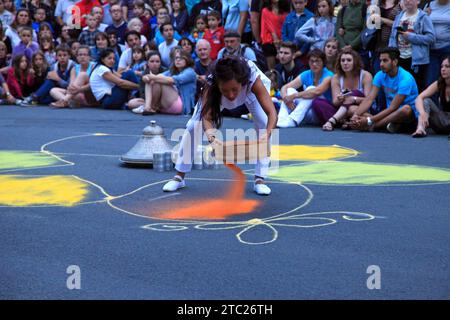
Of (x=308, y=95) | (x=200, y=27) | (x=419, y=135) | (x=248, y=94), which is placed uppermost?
(x=200, y=27)

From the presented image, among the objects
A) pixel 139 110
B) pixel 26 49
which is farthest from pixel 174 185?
pixel 26 49

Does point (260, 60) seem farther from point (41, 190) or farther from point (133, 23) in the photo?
point (41, 190)

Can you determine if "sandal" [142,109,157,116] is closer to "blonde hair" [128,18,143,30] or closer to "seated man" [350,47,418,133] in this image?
"blonde hair" [128,18,143,30]

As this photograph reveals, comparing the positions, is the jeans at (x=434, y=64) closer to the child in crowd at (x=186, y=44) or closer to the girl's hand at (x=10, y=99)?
the child in crowd at (x=186, y=44)

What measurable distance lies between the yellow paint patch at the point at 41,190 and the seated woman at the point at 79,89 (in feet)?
18.2

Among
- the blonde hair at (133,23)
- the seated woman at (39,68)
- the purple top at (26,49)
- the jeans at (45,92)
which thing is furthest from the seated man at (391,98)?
the purple top at (26,49)

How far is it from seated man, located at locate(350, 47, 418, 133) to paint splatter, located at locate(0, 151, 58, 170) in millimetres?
3750

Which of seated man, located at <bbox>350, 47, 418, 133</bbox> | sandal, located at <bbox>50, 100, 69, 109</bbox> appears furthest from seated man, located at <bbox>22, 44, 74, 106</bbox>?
seated man, located at <bbox>350, 47, 418, 133</bbox>

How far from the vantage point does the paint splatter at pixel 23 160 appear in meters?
6.59

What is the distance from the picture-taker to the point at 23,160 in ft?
22.5

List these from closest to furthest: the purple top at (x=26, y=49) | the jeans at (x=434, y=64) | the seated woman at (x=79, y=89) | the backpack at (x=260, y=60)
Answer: the jeans at (x=434, y=64), the backpack at (x=260, y=60), the seated woman at (x=79, y=89), the purple top at (x=26, y=49)

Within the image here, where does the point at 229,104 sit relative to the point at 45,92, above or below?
above

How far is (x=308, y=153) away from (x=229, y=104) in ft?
6.94

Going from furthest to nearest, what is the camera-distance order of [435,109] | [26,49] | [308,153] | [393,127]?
1. [26,49]
2. [393,127]
3. [435,109]
4. [308,153]
